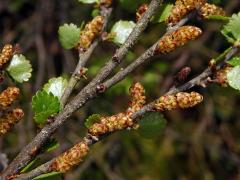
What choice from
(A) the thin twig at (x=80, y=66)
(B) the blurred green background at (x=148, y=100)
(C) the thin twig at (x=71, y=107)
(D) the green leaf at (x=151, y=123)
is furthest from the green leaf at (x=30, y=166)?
(B) the blurred green background at (x=148, y=100)

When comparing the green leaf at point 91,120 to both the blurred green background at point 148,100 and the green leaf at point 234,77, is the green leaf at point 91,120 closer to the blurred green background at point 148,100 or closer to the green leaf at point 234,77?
the green leaf at point 234,77

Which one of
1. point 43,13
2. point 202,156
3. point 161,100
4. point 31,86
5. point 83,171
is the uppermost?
point 161,100

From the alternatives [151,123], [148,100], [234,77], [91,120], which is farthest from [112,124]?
[148,100]

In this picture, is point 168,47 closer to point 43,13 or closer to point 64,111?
point 64,111

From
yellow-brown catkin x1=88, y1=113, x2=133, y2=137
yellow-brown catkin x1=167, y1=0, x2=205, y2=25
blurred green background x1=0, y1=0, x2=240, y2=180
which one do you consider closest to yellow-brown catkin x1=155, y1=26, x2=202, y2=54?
yellow-brown catkin x1=167, y1=0, x2=205, y2=25

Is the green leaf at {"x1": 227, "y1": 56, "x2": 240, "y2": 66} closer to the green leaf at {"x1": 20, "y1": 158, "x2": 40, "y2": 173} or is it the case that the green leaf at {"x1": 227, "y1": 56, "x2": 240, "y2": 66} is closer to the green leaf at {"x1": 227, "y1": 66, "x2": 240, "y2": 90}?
the green leaf at {"x1": 227, "y1": 66, "x2": 240, "y2": 90}

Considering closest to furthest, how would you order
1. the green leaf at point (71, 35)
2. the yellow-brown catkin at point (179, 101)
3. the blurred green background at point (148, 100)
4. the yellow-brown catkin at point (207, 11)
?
the yellow-brown catkin at point (179, 101) → the yellow-brown catkin at point (207, 11) → the green leaf at point (71, 35) → the blurred green background at point (148, 100)

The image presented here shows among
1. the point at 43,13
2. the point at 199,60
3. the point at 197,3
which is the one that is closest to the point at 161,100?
the point at 197,3
